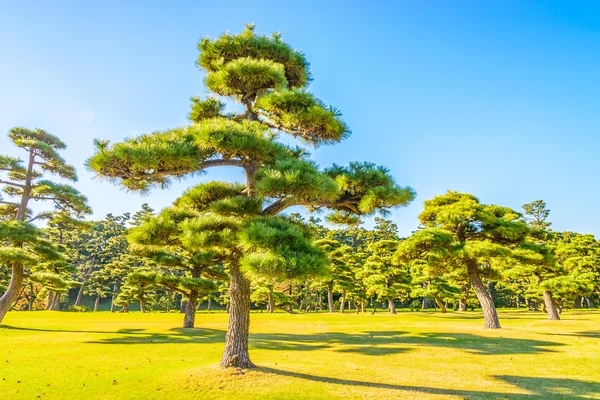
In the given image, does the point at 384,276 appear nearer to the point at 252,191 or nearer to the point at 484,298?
the point at 484,298

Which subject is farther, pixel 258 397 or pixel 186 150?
pixel 186 150

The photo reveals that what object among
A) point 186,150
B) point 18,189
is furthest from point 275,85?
point 18,189

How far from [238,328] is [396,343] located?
748 centimetres

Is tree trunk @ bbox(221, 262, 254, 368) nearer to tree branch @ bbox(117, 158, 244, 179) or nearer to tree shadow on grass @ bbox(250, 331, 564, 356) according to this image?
tree branch @ bbox(117, 158, 244, 179)

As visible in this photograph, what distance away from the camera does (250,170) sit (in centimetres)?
764

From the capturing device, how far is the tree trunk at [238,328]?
271 inches

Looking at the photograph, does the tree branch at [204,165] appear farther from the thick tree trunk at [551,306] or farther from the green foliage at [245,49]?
A: the thick tree trunk at [551,306]

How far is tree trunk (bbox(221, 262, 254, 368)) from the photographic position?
6871 millimetres

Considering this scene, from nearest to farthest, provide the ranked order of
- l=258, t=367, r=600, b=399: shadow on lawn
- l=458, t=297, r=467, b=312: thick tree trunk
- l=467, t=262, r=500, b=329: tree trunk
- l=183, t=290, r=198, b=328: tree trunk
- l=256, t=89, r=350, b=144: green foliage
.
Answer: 1. l=258, t=367, r=600, b=399: shadow on lawn
2. l=256, t=89, r=350, b=144: green foliage
3. l=467, t=262, r=500, b=329: tree trunk
4. l=183, t=290, r=198, b=328: tree trunk
5. l=458, t=297, r=467, b=312: thick tree trunk

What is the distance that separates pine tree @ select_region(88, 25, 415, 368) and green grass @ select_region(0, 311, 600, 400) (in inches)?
50.4

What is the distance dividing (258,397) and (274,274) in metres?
2.11

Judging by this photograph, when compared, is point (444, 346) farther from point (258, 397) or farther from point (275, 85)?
point (275, 85)

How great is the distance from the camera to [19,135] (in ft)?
51.1

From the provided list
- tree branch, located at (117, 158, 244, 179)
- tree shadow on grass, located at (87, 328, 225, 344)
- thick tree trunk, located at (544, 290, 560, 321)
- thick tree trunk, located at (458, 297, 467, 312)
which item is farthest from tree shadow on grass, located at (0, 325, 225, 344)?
thick tree trunk, located at (458, 297, 467, 312)
